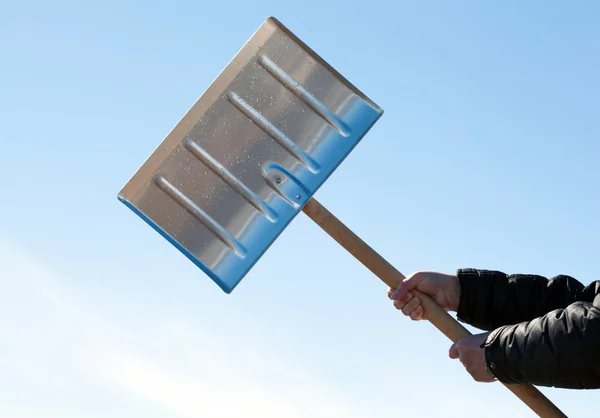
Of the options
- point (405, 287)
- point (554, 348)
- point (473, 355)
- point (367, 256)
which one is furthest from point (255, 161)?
point (554, 348)

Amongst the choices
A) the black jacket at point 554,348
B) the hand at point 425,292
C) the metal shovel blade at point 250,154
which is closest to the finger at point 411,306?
the hand at point 425,292

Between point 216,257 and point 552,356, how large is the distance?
165 cm

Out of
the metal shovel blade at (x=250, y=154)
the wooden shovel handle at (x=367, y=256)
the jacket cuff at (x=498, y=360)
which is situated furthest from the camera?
the wooden shovel handle at (x=367, y=256)

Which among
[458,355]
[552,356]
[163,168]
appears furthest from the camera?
[163,168]

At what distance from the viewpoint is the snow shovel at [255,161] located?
4.23m

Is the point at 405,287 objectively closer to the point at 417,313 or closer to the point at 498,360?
the point at 417,313

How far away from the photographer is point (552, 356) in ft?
11.3

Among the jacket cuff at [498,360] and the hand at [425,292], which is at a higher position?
the hand at [425,292]

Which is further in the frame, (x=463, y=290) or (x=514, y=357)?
(x=463, y=290)

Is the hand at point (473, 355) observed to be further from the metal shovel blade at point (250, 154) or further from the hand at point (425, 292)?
the metal shovel blade at point (250, 154)

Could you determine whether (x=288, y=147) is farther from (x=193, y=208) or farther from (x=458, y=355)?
(x=458, y=355)

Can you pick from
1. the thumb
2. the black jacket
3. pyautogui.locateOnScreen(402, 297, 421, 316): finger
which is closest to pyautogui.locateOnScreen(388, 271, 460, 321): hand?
pyautogui.locateOnScreen(402, 297, 421, 316): finger

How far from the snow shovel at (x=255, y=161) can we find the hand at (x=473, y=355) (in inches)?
6.5

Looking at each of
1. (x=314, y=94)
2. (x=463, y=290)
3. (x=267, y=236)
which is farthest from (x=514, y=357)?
(x=314, y=94)
